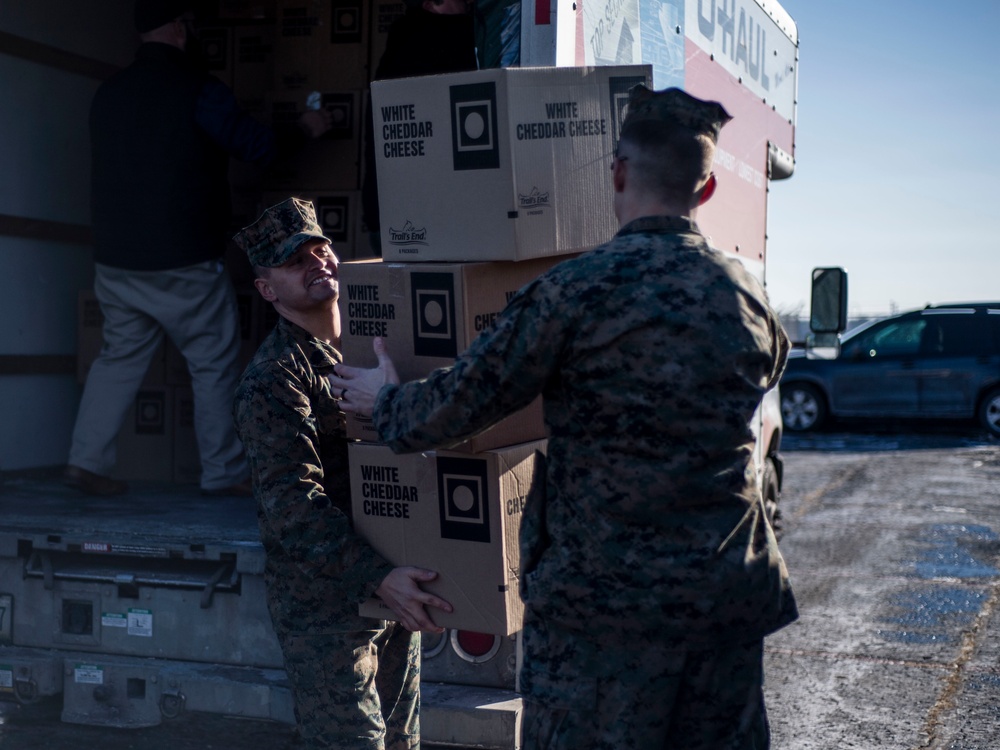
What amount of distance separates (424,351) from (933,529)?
24.2 ft

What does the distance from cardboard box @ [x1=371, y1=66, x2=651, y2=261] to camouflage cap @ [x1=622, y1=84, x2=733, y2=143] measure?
17.0 inches

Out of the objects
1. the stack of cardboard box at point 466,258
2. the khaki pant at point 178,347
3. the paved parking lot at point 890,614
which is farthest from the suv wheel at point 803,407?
the stack of cardboard box at point 466,258

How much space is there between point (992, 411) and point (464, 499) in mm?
14045

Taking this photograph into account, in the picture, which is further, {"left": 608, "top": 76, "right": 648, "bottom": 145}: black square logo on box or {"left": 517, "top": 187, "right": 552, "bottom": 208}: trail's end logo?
{"left": 608, "top": 76, "right": 648, "bottom": 145}: black square logo on box

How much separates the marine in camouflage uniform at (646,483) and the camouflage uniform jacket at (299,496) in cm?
69

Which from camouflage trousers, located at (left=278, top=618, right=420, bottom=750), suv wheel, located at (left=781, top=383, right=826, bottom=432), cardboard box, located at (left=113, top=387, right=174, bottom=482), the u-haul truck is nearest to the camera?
camouflage trousers, located at (left=278, top=618, right=420, bottom=750)

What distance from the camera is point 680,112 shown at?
2.29 m

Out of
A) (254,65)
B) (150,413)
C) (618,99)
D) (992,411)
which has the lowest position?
(992,411)

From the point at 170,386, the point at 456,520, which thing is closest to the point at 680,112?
the point at 456,520

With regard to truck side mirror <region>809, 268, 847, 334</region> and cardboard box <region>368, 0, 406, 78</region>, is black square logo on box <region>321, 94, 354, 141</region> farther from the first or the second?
truck side mirror <region>809, 268, 847, 334</region>

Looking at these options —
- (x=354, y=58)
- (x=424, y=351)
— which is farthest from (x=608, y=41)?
(x=354, y=58)

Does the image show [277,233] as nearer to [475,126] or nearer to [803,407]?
[475,126]

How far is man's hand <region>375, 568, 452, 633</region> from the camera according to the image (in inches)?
110

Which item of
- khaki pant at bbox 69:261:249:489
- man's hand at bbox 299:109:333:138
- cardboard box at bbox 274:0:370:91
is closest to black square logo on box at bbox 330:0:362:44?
cardboard box at bbox 274:0:370:91
